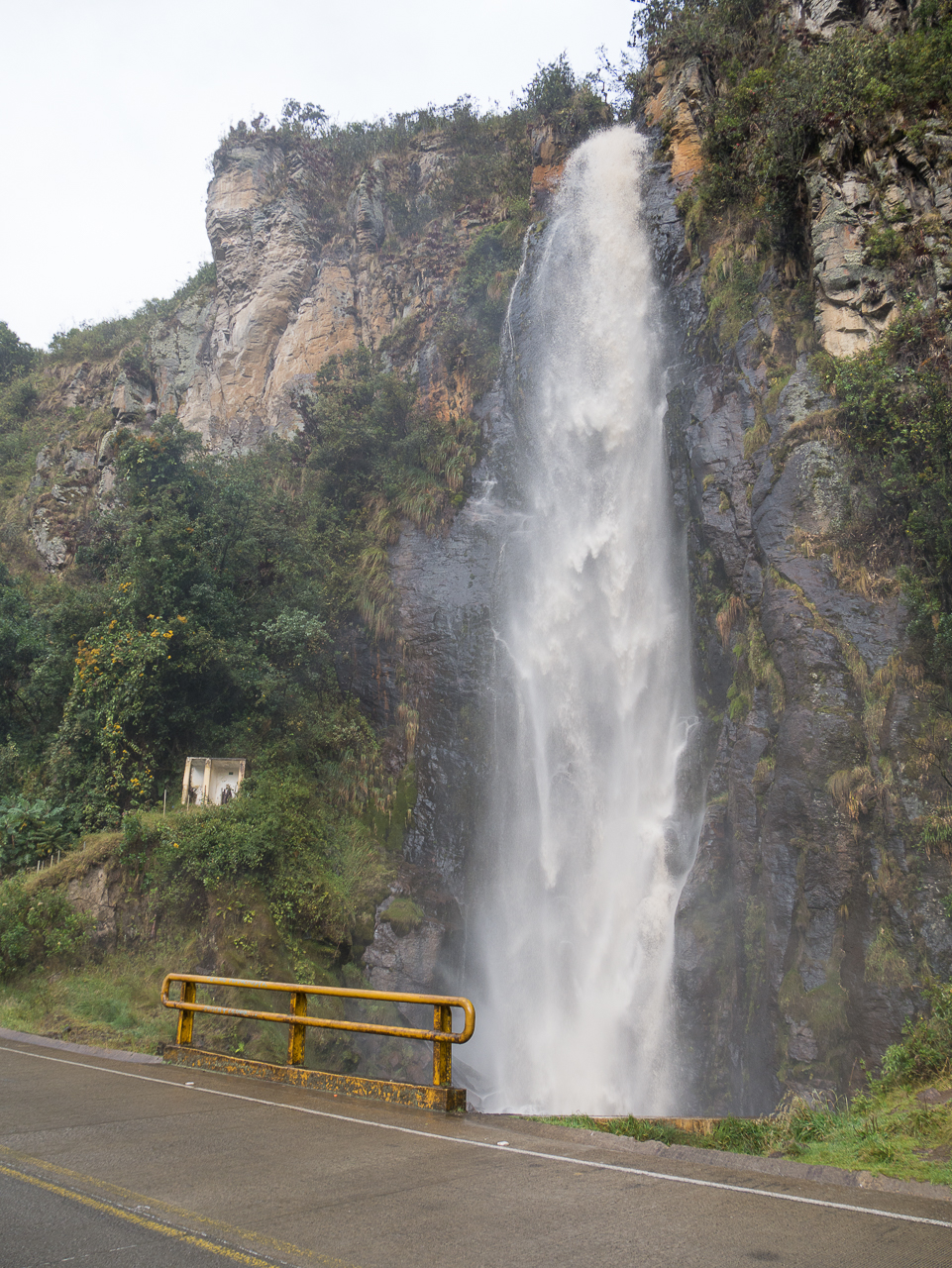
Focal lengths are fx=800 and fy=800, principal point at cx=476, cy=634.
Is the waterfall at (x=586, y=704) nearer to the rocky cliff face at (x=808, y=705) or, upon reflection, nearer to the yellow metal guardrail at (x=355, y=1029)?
the rocky cliff face at (x=808, y=705)

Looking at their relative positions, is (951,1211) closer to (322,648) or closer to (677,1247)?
(677,1247)

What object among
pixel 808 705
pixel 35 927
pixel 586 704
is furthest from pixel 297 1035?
pixel 586 704

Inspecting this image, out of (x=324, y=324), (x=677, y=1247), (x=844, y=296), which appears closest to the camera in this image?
(x=677, y=1247)

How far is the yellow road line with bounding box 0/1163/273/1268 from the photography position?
347 centimetres

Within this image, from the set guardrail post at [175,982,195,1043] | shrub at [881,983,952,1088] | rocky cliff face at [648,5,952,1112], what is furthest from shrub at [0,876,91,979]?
shrub at [881,983,952,1088]

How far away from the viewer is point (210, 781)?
1742 centimetres

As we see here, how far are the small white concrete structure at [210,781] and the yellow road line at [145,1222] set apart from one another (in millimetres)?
12830

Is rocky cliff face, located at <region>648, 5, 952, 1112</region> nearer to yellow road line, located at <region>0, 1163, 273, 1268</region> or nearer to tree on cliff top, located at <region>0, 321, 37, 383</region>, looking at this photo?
yellow road line, located at <region>0, 1163, 273, 1268</region>

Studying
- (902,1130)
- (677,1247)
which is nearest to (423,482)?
(902,1130)

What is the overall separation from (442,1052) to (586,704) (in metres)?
13.2

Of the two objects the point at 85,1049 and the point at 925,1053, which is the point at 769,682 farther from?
the point at 85,1049

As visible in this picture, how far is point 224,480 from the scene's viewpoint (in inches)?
879

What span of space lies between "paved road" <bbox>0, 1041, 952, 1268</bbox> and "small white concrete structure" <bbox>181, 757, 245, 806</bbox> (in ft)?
36.9

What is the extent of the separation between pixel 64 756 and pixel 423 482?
40.1 feet
